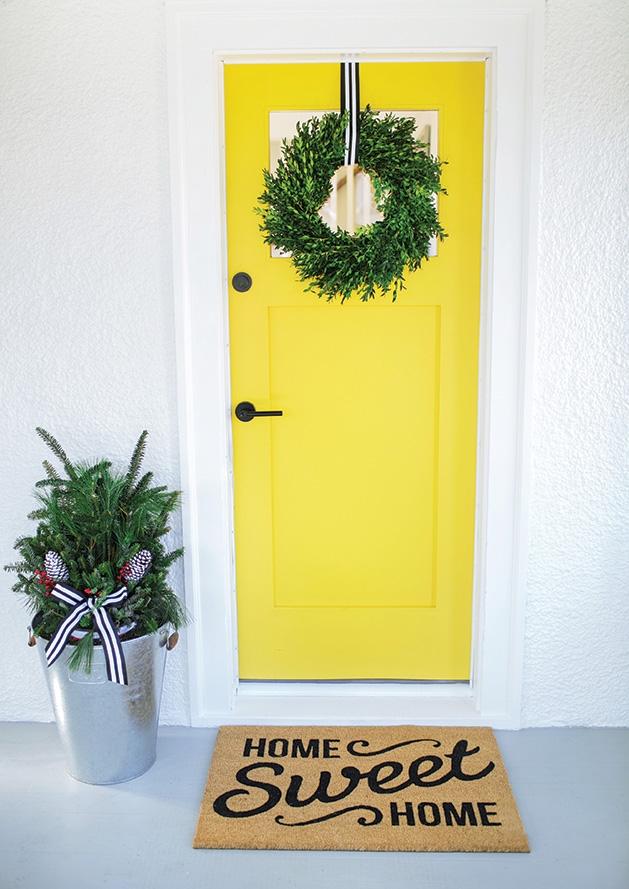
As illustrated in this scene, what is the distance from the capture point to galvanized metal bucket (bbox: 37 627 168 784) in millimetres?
1807

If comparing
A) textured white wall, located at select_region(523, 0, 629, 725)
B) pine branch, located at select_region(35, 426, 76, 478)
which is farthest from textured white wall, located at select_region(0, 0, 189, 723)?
textured white wall, located at select_region(523, 0, 629, 725)

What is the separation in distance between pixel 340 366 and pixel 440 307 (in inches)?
13.3

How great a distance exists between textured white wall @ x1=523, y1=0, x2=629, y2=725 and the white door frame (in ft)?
0.18

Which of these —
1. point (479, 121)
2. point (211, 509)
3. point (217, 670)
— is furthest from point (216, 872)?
point (479, 121)

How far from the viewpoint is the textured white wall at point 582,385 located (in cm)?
185

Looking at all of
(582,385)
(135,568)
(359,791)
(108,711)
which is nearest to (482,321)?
(582,385)

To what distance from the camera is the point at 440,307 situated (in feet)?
6.73

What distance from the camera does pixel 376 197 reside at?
1.85m

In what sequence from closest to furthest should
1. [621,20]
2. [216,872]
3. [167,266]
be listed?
[216,872]
[621,20]
[167,266]

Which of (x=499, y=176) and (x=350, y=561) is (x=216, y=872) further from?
(x=499, y=176)

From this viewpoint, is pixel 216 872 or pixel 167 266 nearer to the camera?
pixel 216 872

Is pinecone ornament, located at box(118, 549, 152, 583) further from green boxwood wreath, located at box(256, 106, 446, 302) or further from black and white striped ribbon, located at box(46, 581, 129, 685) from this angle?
green boxwood wreath, located at box(256, 106, 446, 302)

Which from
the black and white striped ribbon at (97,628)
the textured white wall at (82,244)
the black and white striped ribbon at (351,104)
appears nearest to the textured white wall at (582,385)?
the black and white striped ribbon at (351,104)

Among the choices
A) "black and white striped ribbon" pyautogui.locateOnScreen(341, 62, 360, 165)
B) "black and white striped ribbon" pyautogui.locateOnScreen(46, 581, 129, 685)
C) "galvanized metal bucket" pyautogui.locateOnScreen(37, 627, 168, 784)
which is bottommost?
"galvanized metal bucket" pyautogui.locateOnScreen(37, 627, 168, 784)
